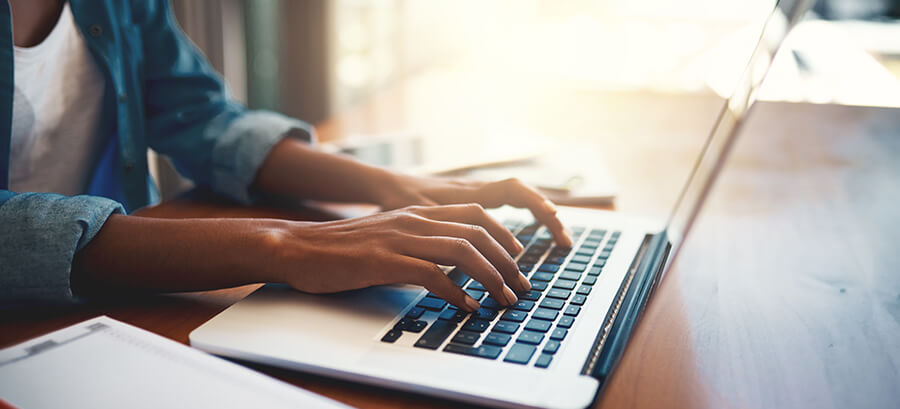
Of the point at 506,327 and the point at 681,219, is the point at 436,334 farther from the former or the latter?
the point at 681,219

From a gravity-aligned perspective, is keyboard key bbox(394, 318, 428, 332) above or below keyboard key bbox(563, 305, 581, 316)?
below

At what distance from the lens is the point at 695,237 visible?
787 millimetres

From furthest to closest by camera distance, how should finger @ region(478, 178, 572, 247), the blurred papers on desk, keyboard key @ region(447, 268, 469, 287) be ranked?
finger @ region(478, 178, 572, 247) → keyboard key @ region(447, 268, 469, 287) → the blurred papers on desk

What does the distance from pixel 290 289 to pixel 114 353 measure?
0.49ft

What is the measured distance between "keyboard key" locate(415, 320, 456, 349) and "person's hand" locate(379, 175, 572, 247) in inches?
9.3

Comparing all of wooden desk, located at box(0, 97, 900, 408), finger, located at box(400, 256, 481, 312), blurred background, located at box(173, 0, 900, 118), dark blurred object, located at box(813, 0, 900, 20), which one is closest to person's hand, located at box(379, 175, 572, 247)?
wooden desk, located at box(0, 97, 900, 408)

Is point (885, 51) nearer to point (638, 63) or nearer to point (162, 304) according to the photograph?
point (638, 63)

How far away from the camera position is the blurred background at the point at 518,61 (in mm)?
1469

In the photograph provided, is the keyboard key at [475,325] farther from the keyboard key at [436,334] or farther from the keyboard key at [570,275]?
the keyboard key at [570,275]

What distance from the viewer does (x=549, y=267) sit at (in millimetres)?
631

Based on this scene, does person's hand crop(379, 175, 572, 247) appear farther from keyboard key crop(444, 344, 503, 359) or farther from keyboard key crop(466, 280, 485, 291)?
keyboard key crop(444, 344, 503, 359)

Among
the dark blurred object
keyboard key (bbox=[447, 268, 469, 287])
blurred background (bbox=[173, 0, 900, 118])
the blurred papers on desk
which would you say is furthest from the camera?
the dark blurred object

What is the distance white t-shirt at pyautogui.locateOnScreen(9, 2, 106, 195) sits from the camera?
2.70 ft

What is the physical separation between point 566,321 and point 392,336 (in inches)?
5.1
